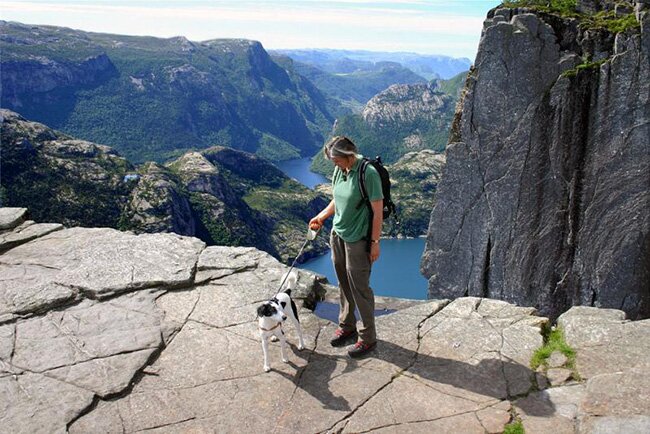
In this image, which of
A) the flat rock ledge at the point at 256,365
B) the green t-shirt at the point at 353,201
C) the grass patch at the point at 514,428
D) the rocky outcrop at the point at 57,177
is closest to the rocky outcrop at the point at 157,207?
the rocky outcrop at the point at 57,177

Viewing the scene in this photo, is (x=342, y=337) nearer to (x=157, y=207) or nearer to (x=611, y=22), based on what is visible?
(x=611, y=22)

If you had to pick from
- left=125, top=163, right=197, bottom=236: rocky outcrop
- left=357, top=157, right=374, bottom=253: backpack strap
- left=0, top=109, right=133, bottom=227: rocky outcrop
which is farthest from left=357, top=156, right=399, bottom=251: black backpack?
left=125, top=163, right=197, bottom=236: rocky outcrop

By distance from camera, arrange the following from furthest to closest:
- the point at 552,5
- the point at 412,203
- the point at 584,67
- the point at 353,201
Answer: the point at 412,203 → the point at 552,5 → the point at 584,67 → the point at 353,201

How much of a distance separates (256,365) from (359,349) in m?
1.46

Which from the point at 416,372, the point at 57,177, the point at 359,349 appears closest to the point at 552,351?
the point at 416,372

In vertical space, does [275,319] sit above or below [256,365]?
above

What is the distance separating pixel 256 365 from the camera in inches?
283

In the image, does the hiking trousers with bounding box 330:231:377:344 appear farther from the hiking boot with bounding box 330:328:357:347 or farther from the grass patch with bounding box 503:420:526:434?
the grass patch with bounding box 503:420:526:434

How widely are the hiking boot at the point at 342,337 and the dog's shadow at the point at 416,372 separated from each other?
0.28 m

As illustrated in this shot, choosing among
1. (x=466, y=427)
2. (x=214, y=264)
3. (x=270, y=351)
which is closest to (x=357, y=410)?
(x=466, y=427)

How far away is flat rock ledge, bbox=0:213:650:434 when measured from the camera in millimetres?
6031

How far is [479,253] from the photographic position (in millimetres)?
23516

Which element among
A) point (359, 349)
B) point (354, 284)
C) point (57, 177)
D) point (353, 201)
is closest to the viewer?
point (353, 201)

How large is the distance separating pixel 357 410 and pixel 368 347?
4.27 feet
